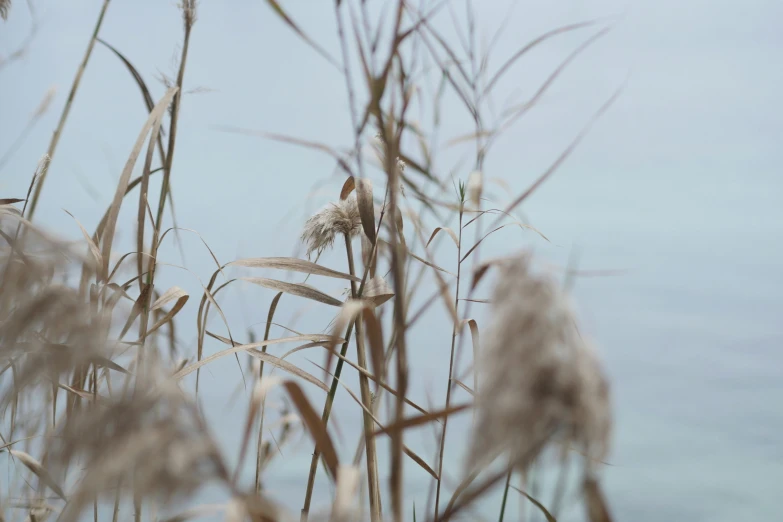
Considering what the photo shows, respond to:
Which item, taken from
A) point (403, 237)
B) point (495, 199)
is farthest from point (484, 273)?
point (495, 199)

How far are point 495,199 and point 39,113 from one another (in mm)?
823

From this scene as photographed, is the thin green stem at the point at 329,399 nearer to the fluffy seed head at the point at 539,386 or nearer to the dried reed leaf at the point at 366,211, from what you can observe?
the dried reed leaf at the point at 366,211

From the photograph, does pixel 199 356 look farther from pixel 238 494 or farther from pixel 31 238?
pixel 238 494

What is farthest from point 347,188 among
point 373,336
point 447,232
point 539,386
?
point 539,386

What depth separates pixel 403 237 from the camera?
92 centimetres

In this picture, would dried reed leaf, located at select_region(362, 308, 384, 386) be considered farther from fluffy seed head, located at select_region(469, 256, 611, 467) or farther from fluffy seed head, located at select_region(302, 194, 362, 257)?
fluffy seed head, located at select_region(302, 194, 362, 257)

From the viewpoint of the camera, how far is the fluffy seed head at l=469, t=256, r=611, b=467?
33 cm

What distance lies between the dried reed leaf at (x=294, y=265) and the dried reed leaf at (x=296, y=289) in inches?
0.8

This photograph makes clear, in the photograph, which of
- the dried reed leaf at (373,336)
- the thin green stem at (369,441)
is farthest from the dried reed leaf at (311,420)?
the thin green stem at (369,441)

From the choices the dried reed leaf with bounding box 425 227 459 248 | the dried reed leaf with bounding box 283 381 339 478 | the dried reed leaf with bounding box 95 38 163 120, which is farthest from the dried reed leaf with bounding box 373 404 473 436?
the dried reed leaf with bounding box 95 38 163 120

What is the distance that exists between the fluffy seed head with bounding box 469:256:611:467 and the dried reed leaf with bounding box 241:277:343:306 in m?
0.54

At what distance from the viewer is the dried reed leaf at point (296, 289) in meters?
0.87

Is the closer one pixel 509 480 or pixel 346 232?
pixel 509 480

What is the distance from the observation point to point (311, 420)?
55cm
